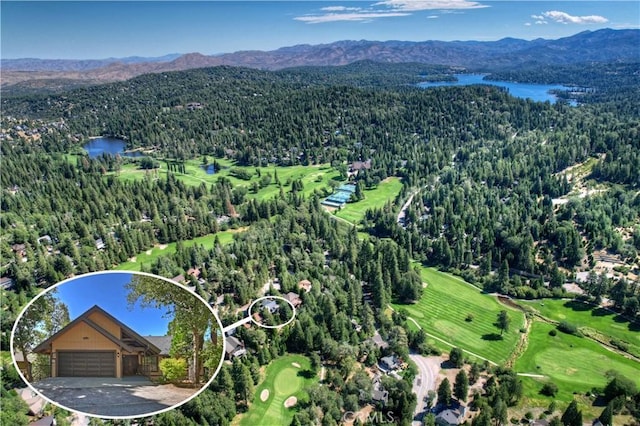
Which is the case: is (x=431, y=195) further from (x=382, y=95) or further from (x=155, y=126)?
(x=155, y=126)

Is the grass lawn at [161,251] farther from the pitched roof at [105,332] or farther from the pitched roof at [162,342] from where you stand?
the pitched roof at [162,342]

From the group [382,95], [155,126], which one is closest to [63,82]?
[155,126]

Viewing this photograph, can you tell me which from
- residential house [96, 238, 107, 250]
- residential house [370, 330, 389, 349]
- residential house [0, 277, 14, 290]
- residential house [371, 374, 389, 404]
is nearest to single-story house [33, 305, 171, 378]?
residential house [371, 374, 389, 404]

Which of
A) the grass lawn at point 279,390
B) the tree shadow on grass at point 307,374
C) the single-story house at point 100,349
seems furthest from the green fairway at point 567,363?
the single-story house at point 100,349

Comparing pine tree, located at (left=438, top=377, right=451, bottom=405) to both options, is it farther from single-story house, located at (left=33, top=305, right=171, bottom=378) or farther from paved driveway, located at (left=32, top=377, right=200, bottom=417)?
single-story house, located at (left=33, top=305, right=171, bottom=378)

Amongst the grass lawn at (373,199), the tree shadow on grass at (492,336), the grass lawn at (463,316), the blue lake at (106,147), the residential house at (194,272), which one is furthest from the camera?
the blue lake at (106,147)
